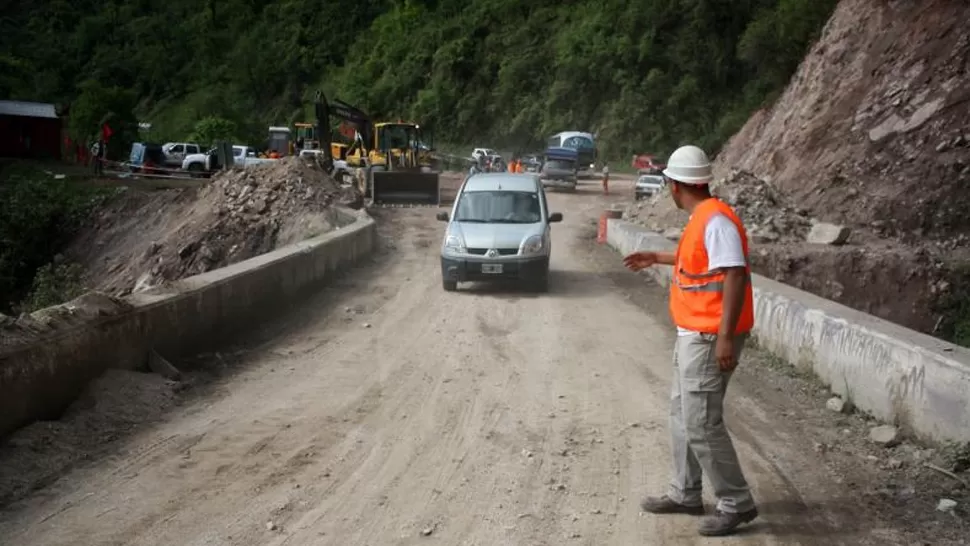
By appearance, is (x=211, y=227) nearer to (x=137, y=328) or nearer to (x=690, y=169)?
(x=137, y=328)

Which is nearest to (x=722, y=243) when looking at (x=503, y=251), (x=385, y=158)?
(x=503, y=251)

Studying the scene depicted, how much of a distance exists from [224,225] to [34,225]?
1257 cm

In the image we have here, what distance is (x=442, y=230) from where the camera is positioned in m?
26.7

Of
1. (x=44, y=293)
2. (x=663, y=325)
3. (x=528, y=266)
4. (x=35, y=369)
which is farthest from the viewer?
(x=44, y=293)

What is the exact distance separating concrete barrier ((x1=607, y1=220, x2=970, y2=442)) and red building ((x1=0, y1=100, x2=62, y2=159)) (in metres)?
52.9

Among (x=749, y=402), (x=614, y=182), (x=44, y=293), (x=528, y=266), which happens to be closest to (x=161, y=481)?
(x=749, y=402)

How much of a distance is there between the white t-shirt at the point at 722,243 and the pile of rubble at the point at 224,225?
17.9 m

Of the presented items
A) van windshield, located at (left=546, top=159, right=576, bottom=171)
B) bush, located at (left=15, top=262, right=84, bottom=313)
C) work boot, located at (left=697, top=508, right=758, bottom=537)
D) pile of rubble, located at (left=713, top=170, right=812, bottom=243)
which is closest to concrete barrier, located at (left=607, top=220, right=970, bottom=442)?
A: work boot, located at (left=697, top=508, right=758, bottom=537)

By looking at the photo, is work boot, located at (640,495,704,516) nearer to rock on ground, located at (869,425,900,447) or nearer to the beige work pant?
the beige work pant

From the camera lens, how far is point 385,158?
3716 cm

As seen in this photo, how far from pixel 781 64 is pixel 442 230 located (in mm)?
23375

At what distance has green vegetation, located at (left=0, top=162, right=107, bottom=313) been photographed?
105ft

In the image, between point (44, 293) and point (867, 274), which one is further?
point (44, 293)

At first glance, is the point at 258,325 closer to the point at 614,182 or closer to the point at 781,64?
the point at 781,64
